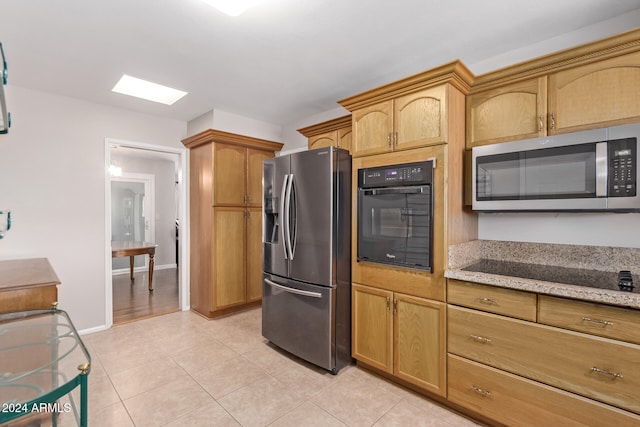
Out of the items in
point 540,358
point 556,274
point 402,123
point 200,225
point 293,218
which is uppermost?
point 402,123

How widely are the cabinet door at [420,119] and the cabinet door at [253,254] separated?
2371mm

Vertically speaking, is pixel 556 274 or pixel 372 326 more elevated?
pixel 556 274

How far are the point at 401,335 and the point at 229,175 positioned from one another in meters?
2.71

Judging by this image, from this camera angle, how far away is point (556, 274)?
185 cm

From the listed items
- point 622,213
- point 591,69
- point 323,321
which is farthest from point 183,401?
point 591,69

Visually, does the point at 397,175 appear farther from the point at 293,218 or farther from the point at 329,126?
the point at 329,126

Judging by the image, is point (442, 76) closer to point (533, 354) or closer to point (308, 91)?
point (308, 91)

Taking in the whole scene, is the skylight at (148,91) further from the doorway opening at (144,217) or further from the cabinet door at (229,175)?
the doorway opening at (144,217)

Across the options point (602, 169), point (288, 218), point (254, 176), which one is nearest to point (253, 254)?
point (254, 176)

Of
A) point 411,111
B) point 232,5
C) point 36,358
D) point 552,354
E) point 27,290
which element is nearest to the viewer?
point 36,358

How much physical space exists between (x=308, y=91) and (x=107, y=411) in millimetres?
3078

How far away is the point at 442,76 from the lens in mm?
1975

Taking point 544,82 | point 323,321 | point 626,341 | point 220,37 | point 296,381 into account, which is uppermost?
point 220,37

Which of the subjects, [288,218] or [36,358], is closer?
[36,358]
